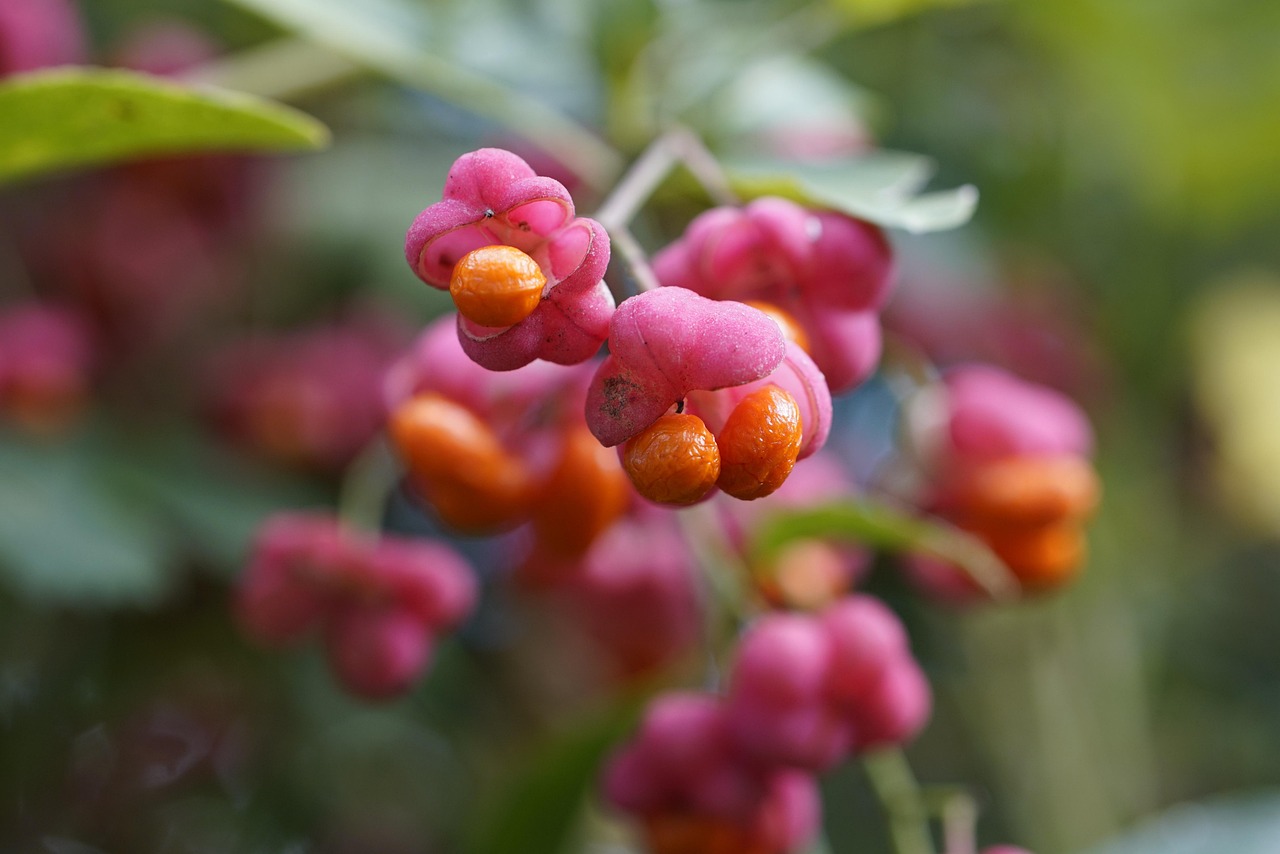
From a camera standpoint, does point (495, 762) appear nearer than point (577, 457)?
No

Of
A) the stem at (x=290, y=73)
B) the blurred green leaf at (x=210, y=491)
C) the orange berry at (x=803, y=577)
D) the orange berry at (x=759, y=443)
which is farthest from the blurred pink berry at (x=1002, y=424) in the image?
the blurred green leaf at (x=210, y=491)

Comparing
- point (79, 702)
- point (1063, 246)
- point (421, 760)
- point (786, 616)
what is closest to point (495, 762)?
point (421, 760)

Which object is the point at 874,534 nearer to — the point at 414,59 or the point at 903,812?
the point at 903,812

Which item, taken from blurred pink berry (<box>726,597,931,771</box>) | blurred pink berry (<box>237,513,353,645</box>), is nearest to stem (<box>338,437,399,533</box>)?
blurred pink berry (<box>237,513,353,645</box>)

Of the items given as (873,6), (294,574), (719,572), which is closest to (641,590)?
(719,572)

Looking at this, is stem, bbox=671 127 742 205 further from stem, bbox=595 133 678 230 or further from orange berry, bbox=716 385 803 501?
orange berry, bbox=716 385 803 501

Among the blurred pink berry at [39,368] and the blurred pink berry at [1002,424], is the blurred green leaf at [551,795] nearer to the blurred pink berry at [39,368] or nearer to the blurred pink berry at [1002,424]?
the blurred pink berry at [1002,424]

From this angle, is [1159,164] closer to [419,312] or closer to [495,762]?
[419,312]
